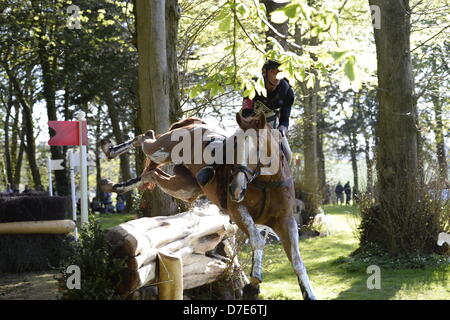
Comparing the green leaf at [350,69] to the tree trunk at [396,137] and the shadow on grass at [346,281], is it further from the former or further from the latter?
the tree trunk at [396,137]

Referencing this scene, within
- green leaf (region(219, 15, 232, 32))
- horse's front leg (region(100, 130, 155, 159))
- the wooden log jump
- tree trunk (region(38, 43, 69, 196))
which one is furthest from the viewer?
tree trunk (region(38, 43, 69, 196))

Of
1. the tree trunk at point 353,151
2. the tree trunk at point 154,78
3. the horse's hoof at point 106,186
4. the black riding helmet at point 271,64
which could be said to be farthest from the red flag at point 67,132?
the tree trunk at point 353,151

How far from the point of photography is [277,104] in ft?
21.7

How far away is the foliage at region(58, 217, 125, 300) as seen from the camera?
5.12 metres

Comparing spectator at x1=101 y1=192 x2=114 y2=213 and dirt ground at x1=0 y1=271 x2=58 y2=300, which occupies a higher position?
spectator at x1=101 y1=192 x2=114 y2=213

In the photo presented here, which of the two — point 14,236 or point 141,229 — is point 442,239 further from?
point 14,236

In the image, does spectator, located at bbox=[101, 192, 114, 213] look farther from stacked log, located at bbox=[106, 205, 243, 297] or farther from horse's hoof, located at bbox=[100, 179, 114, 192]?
horse's hoof, located at bbox=[100, 179, 114, 192]

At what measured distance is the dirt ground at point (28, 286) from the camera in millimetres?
8172

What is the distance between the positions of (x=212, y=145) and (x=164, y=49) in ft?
11.2

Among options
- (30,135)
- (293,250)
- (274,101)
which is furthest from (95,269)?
(30,135)

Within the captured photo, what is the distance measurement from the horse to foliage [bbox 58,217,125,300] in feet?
4.30

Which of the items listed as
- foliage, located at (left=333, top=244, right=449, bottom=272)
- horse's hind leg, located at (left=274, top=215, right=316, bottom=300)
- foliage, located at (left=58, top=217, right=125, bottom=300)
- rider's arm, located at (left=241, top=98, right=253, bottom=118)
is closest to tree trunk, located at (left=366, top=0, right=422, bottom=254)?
foliage, located at (left=333, top=244, right=449, bottom=272)

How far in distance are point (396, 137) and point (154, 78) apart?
5383 millimetres
